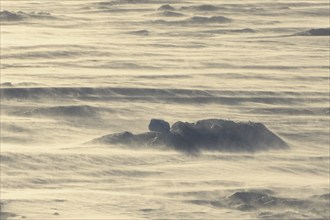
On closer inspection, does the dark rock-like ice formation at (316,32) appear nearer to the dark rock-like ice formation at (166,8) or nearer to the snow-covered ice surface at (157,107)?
the snow-covered ice surface at (157,107)

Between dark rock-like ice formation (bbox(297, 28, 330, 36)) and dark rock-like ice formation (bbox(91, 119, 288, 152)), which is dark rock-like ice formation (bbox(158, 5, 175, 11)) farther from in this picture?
dark rock-like ice formation (bbox(91, 119, 288, 152))

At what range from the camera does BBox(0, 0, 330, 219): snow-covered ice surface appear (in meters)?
4.85

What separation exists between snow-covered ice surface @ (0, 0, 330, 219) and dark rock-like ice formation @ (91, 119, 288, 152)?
9 centimetres

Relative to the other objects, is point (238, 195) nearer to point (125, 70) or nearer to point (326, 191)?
point (326, 191)

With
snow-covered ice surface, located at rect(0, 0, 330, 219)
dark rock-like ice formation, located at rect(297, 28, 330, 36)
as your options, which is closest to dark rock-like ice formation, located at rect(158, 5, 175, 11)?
snow-covered ice surface, located at rect(0, 0, 330, 219)

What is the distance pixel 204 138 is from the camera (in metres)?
6.05

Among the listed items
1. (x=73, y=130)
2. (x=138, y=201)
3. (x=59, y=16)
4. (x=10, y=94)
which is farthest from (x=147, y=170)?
(x=59, y=16)

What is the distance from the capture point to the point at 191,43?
1006 cm

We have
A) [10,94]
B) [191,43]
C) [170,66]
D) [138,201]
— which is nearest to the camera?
[138,201]

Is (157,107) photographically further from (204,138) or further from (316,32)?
(316,32)

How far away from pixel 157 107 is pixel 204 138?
104 cm

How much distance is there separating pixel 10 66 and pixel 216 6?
5.24 meters

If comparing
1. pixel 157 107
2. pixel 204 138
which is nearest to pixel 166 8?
pixel 157 107

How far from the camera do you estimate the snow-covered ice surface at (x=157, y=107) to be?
485cm
